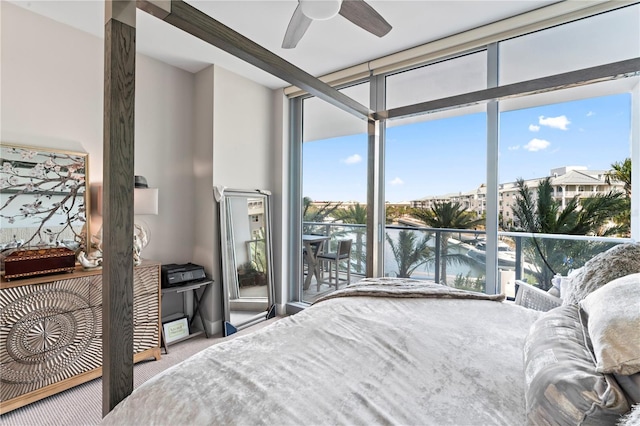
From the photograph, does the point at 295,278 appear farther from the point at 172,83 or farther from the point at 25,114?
the point at 25,114

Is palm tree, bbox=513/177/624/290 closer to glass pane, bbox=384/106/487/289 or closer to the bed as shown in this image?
glass pane, bbox=384/106/487/289

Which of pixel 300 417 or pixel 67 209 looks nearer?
pixel 300 417

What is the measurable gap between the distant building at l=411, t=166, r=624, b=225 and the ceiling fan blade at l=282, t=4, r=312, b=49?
6.14ft

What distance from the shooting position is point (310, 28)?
2.58 metres

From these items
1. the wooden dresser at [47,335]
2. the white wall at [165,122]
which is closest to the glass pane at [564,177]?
the white wall at [165,122]

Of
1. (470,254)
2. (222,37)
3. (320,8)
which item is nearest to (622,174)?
(470,254)

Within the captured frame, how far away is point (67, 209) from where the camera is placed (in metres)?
2.51

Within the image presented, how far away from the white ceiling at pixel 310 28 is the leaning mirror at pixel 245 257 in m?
1.35

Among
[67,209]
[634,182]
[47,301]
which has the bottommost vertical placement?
[47,301]

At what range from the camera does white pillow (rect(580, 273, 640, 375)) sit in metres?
0.71

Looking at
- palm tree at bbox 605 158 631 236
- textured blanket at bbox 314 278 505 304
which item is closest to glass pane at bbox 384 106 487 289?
palm tree at bbox 605 158 631 236

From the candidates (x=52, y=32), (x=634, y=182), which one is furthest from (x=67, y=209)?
(x=634, y=182)

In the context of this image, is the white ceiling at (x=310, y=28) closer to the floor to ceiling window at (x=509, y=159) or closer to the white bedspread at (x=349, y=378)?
the floor to ceiling window at (x=509, y=159)

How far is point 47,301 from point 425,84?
11.4ft
